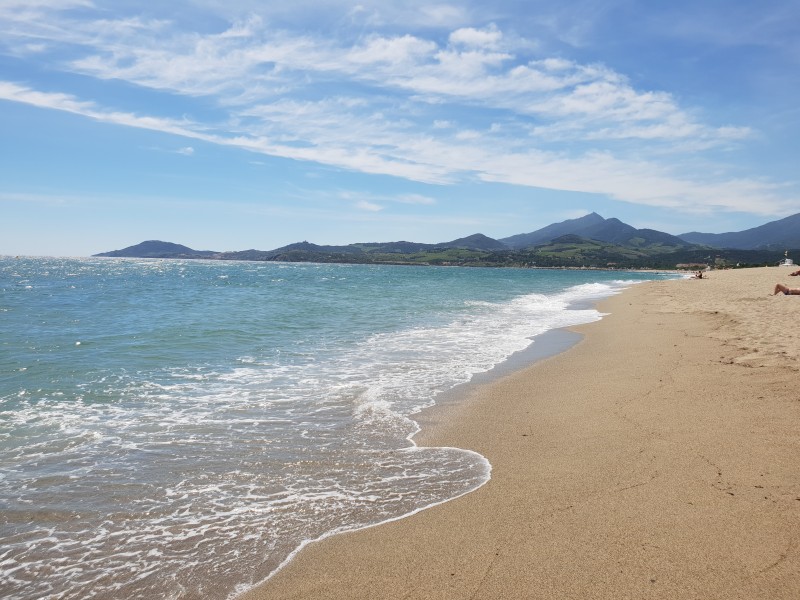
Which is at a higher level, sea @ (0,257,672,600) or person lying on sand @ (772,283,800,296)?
person lying on sand @ (772,283,800,296)

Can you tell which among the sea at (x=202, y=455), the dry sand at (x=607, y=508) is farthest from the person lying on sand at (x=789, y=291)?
the dry sand at (x=607, y=508)

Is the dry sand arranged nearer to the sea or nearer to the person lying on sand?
the sea

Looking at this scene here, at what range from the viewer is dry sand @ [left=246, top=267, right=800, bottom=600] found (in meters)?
3.85

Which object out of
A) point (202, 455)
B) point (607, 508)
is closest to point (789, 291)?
point (607, 508)

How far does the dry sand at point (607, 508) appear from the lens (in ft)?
12.6

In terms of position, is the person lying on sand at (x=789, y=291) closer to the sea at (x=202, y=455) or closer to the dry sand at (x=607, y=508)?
the sea at (x=202, y=455)

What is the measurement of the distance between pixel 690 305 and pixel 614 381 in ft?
59.5

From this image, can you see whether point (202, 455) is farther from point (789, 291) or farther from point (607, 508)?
point (789, 291)

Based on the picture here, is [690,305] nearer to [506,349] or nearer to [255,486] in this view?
[506,349]

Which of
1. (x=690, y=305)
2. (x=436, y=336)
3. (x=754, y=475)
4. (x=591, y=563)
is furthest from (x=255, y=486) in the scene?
(x=690, y=305)

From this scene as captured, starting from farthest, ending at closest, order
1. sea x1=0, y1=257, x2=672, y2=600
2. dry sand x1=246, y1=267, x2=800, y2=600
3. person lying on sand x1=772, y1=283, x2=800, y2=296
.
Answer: person lying on sand x1=772, y1=283, x2=800, y2=296 < sea x1=0, y1=257, x2=672, y2=600 < dry sand x1=246, y1=267, x2=800, y2=600

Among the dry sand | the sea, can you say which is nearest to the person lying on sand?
the sea

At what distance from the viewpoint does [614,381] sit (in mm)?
10438

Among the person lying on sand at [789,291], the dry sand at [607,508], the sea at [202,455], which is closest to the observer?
the dry sand at [607,508]
